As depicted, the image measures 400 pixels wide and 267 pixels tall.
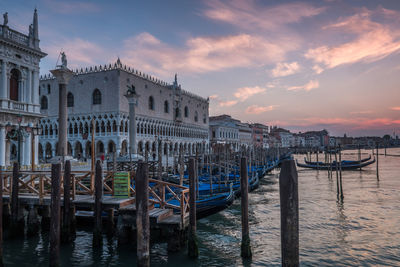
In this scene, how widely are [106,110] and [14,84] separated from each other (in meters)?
14.8

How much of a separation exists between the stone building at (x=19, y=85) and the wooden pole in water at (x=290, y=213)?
54.4ft

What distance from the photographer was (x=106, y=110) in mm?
33125

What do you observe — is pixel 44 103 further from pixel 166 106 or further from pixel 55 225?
pixel 55 225

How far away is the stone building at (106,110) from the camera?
32969 mm

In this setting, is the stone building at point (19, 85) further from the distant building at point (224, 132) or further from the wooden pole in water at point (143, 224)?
the distant building at point (224, 132)

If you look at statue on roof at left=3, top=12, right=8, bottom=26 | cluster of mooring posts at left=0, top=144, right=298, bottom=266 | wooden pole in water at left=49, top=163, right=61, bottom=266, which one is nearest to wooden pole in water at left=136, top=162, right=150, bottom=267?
cluster of mooring posts at left=0, top=144, right=298, bottom=266

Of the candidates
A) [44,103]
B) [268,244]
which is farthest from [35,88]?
[44,103]

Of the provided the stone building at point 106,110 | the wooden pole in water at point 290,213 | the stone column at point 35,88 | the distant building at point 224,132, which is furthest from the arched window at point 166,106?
the wooden pole in water at point 290,213

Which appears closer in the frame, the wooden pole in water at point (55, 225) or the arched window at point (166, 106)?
the wooden pole in water at point (55, 225)

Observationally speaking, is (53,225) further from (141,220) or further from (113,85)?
(113,85)

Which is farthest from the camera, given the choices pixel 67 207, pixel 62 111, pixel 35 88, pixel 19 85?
pixel 35 88

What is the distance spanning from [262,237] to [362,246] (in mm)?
2695

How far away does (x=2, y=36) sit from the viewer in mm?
17031

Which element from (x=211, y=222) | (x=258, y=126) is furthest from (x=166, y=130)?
(x=258, y=126)
